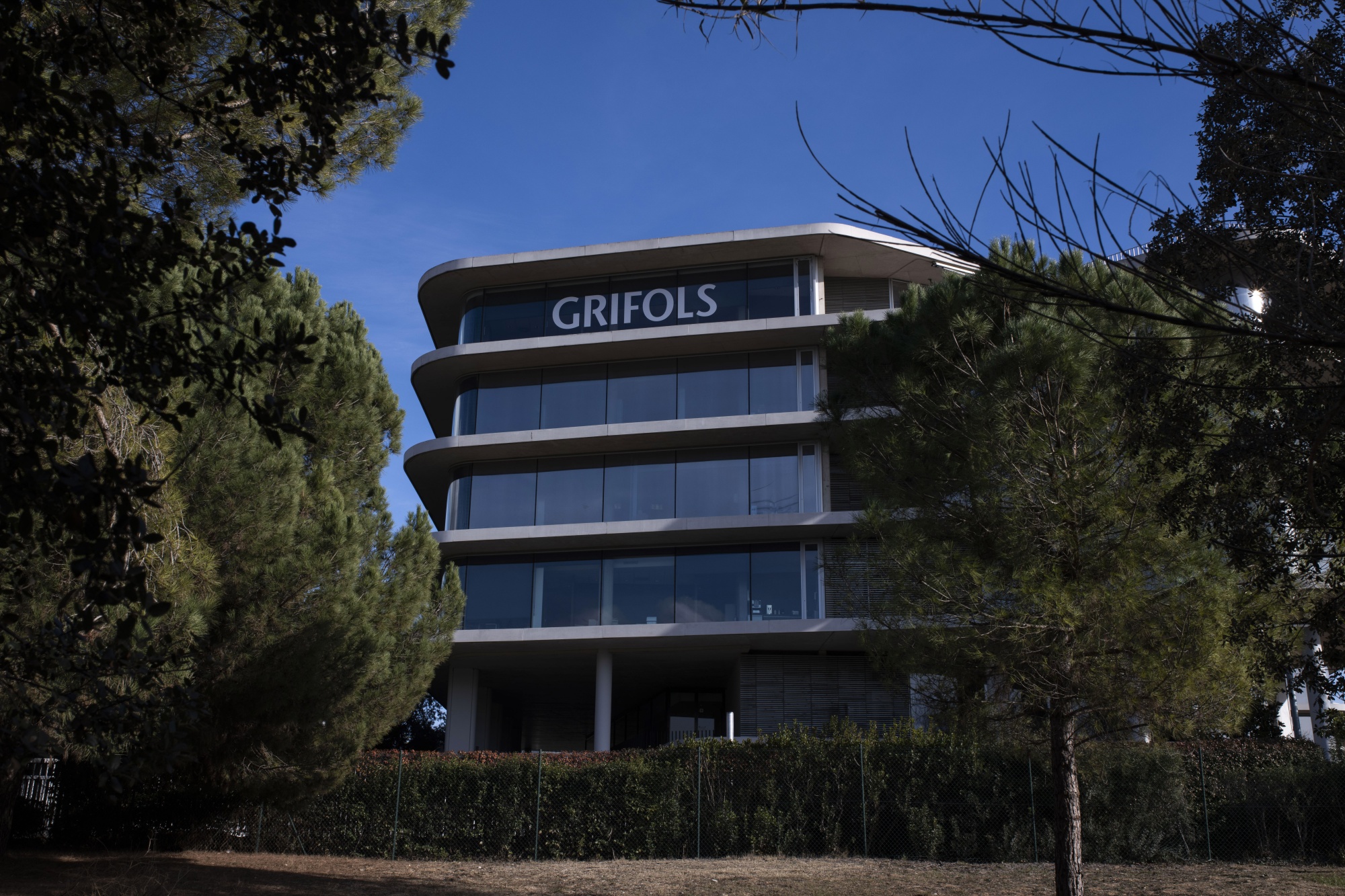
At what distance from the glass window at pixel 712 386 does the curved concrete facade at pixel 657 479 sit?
0.17ft

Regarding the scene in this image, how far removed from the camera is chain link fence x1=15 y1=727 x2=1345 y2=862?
15.1 m

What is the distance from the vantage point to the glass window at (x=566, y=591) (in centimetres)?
2309

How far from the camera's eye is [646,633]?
22.5 meters

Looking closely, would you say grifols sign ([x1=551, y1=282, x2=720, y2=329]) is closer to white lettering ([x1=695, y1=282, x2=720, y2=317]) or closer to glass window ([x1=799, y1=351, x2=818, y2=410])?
white lettering ([x1=695, y1=282, x2=720, y2=317])

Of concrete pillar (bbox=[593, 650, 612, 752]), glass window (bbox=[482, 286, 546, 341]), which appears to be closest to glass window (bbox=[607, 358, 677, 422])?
glass window (bbox=[482, 286, 546, 341])

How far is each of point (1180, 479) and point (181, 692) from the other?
910 centimetres

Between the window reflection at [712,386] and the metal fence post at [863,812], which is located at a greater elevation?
the window reflection at [712,386]

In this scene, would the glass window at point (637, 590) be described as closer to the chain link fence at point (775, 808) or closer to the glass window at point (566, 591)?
the glass window at point (566, 591)

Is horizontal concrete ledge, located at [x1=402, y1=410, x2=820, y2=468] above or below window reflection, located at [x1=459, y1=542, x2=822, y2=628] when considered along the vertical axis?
above

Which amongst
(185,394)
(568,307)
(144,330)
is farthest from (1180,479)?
(568,307)

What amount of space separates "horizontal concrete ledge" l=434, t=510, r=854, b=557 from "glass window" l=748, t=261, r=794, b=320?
5.07 m

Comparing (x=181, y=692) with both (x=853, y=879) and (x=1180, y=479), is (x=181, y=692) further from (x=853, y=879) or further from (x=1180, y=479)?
(x=853, y=879)

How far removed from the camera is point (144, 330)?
4152 mm

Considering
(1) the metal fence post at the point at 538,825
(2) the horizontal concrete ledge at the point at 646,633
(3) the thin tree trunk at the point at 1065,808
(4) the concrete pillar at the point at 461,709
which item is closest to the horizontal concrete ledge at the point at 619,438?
(2) the horizontal concrete ledge at the point at 646,633
